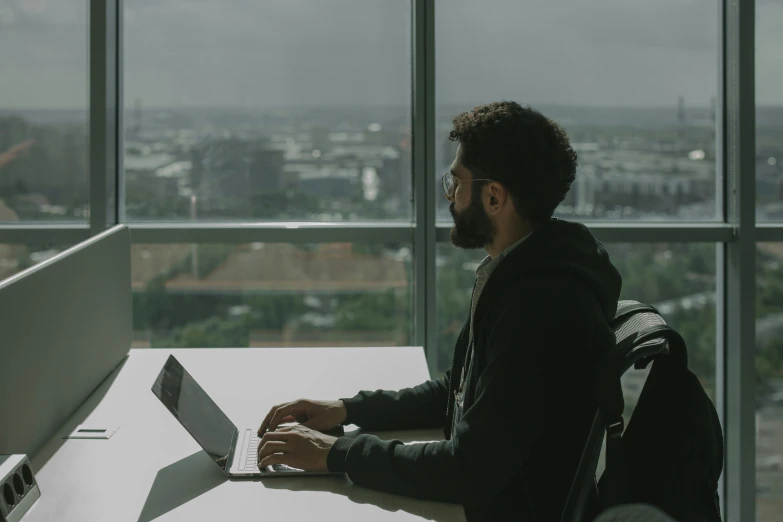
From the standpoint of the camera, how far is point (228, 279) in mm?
3307

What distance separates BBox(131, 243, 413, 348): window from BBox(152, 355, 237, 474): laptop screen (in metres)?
1.56

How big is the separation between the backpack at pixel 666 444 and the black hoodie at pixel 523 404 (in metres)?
0.11

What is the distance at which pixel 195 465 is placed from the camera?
162 cm

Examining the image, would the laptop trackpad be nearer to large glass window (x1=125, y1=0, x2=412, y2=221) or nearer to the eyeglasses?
the eyeglasses

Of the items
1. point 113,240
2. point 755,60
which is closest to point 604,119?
point 755,60

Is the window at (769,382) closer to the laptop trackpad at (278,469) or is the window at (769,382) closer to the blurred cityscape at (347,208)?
the blurred cityscape at (347,208)

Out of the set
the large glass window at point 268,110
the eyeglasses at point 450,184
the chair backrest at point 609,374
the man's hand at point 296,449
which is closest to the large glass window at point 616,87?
the large glass window at point 268,110

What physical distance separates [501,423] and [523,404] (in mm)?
51

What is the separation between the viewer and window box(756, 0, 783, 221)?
128 inches

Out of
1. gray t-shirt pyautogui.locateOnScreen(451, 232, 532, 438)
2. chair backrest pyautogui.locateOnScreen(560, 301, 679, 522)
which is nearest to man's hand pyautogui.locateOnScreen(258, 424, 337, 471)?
gray t-shirt pyautogui.locateOnScreen(451, 232, 532, 438)

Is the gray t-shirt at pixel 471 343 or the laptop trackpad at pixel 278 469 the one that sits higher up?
the gray t-shirt at pixel 471 343

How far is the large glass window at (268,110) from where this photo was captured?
3.28 metres

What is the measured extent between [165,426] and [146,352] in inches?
28.3

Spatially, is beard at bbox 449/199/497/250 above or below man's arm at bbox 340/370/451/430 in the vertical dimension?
above
